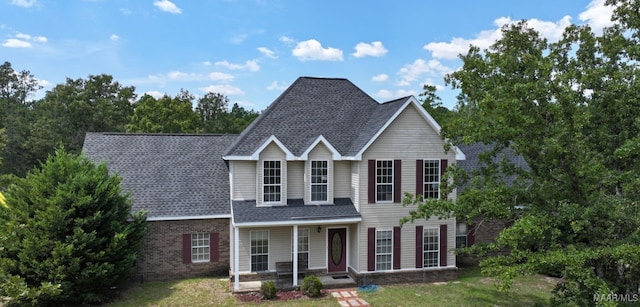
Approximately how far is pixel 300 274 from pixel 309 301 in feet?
7.39

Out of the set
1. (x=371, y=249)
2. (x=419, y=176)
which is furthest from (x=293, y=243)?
(x=419, y=176)

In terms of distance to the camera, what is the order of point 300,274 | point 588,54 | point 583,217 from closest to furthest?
point 583,217 → point 588,54 → point 300,274

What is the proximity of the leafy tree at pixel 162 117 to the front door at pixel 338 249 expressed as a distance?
81.1 feet

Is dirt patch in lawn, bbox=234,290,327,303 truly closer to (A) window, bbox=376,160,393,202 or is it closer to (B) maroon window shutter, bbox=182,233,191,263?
(B) maroon window shutter, bbox=182,233,191,263

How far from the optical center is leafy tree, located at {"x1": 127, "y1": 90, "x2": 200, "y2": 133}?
37.2 m

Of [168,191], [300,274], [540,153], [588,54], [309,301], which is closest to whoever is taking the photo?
[540,153]

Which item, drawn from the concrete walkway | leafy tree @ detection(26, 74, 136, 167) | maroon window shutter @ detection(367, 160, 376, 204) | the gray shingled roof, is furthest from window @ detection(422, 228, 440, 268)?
leafy tree @ detection(26, 74, 136, 167)

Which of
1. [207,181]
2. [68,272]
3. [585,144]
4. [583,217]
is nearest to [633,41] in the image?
[585,144]

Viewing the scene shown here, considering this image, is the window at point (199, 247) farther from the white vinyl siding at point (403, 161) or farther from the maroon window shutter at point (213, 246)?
the white vinyl siding at point (403, 161)

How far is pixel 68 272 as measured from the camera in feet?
43.5

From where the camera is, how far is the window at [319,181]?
17.9 metres

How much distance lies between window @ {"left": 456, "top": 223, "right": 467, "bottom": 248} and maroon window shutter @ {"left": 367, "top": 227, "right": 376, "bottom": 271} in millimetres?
4989

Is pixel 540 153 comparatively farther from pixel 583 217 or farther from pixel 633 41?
pixel 633 41

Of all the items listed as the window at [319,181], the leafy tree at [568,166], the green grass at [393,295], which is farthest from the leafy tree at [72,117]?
the leafy tree at [568,166]
